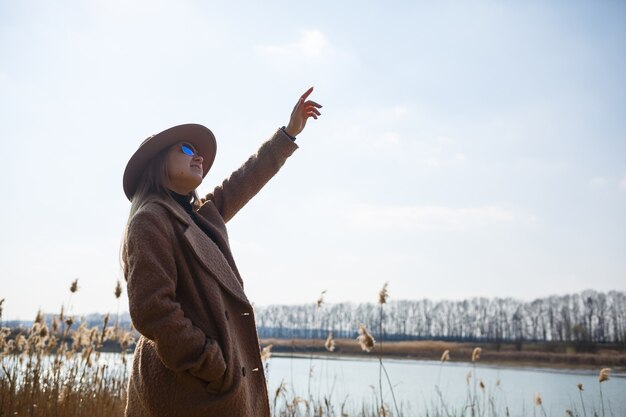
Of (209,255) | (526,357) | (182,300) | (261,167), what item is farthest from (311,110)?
(526,357)

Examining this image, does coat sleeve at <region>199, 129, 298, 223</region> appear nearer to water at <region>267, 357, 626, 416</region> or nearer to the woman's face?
the woman's face

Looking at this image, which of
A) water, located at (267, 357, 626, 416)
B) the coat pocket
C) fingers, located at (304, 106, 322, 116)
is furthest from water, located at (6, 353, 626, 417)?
the coat pocket

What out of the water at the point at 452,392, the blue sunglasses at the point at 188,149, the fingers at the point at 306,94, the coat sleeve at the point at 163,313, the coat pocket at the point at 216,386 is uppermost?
the fingers at the point at 306,94

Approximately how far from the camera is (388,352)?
162 ft

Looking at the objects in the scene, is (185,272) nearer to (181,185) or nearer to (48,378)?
(181,185)

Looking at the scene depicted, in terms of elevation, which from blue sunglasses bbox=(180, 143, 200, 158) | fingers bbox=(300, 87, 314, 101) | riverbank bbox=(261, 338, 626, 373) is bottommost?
riverbank bbox=(261, 338, 626, 373)

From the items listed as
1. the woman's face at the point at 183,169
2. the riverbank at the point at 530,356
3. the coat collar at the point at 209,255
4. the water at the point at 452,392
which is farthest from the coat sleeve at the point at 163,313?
the riverbank at the point at 530,356

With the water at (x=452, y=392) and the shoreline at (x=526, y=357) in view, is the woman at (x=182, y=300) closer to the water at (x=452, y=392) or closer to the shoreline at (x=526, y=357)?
the water at (x=452, y=392)

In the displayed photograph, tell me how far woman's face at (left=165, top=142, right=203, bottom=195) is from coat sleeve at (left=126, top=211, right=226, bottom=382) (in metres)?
0.45

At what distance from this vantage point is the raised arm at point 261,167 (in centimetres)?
277

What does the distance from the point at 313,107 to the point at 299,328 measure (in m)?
94.8

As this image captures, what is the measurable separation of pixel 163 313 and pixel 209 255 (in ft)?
1.26

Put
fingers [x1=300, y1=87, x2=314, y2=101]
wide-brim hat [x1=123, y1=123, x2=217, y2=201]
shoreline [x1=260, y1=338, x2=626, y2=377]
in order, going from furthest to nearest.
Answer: shoreline [x1=260, y1=338, x2=626, y2=377] → fingers [x1=300, y1=87, x2=314, y2=101] → wide-brim hat [x1=123, y1=123, x2=217, y2=201]

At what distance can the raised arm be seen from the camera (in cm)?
277
